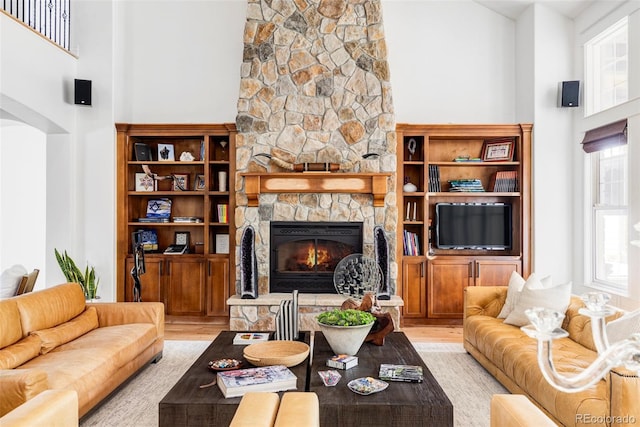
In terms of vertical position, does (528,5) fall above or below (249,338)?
above

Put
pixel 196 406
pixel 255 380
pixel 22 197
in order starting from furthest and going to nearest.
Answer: pixel 22 197
pixel 255 380
pixel 196 406

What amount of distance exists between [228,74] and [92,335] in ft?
11.7

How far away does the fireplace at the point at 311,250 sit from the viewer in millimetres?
5402

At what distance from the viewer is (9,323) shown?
9.95 ft

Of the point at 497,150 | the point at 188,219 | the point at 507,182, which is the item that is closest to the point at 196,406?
the point at 188,219

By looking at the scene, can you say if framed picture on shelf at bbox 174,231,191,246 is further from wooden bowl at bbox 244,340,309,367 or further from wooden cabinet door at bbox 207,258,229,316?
wooden bowl at bbox 244,340,309,367

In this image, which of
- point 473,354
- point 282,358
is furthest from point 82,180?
point 473,354

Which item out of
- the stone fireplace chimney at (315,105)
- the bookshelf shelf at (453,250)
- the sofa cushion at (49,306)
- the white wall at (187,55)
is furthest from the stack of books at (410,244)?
the sofa cushion at (49,306)

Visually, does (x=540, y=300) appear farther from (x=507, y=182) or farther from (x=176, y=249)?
(x=176, y=249)

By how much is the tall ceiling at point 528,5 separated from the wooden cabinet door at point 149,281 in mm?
4968

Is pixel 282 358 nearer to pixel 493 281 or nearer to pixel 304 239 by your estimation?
pixel 304 239

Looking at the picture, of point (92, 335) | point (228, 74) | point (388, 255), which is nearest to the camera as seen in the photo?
point (92, 335)

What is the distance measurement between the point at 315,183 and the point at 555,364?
119 inches

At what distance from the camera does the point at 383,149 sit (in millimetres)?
5355
